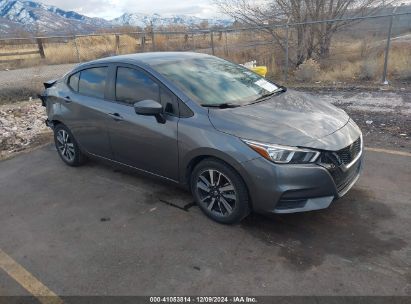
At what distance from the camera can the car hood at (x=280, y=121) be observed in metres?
3.51

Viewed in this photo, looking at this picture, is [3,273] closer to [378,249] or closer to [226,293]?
[226,293]

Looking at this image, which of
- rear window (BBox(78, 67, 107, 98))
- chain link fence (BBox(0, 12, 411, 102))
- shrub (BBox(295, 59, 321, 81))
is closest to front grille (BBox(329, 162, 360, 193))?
rear window (BBox(78, 67, 107, 98))

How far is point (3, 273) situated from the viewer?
11.1 feet

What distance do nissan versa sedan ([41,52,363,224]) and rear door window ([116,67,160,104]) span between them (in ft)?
0.04

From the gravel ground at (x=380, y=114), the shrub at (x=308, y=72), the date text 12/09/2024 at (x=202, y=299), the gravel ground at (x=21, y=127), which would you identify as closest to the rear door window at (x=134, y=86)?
the date text 12/09/2024 at (x=202, y=299)

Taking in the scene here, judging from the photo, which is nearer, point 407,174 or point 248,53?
point 407,174

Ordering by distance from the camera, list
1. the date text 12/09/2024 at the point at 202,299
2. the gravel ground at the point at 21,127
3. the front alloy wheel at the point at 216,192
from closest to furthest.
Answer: the date text 12/09/2024 at the point at 202,299 < the front alloy wheel at the point at 216,192 < the gravel ground at the point at 21,127

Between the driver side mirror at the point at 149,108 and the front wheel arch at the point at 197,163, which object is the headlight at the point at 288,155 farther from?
the driver side mirror at the point at 149,108

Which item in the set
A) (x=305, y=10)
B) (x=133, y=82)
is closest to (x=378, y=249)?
(x=133, y=82)

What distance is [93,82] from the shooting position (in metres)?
5.12

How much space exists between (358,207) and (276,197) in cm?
114

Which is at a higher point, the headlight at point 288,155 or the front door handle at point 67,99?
the front door handle at point 67,99

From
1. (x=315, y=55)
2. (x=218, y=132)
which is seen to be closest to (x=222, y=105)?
(x=218, y=132)

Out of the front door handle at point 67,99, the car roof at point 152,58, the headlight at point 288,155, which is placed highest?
the car roof at point 152,58
